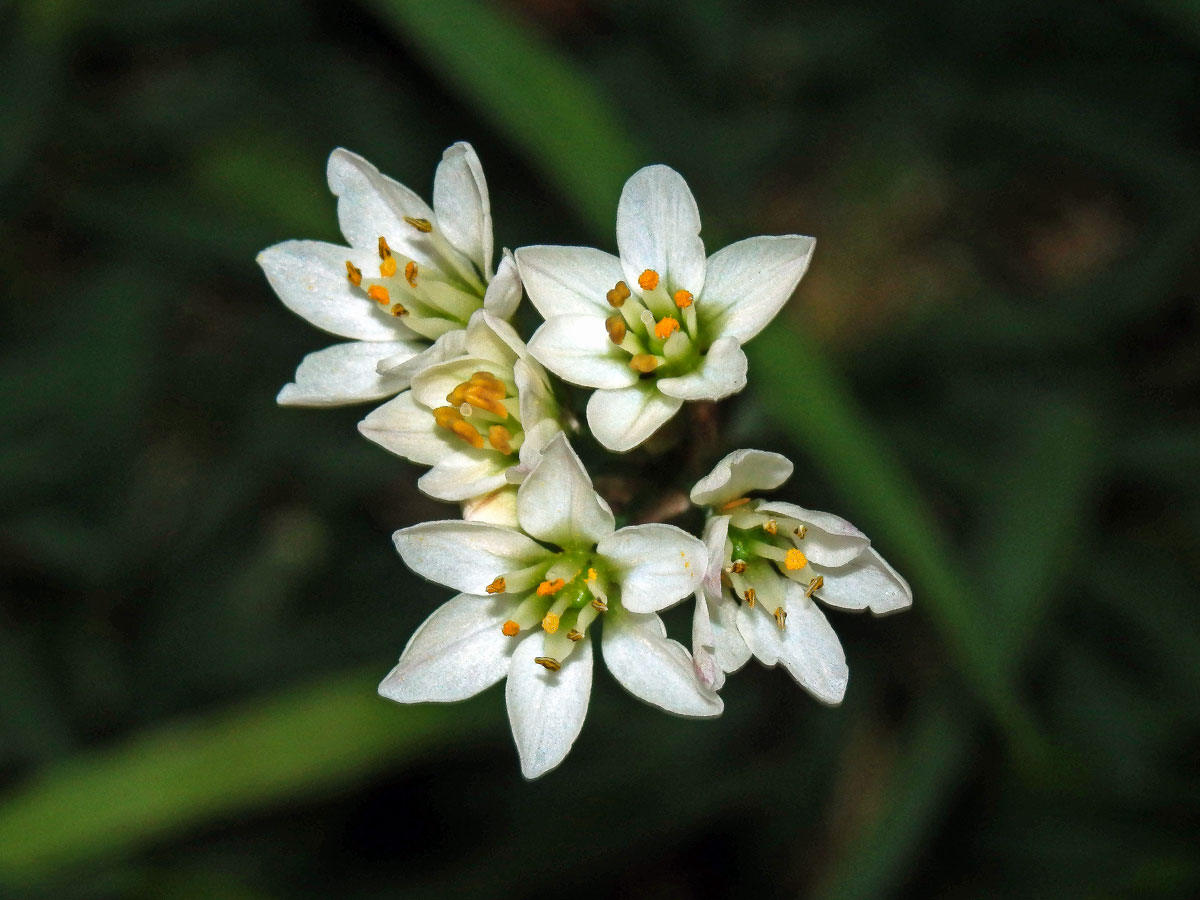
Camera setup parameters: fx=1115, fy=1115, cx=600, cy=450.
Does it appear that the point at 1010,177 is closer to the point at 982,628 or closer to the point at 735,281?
the point at 982,628

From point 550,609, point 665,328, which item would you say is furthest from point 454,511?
point 665,328

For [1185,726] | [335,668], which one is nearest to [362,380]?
[335,668]

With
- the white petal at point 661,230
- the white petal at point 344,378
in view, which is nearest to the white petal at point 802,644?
the white petal at point 661,230

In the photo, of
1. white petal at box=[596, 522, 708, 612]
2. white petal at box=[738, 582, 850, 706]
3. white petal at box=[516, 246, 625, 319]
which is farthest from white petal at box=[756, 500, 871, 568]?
white petal at box=[516, 246, 625, 319]

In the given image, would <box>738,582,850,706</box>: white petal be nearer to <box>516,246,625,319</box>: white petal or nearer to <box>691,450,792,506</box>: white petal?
<box>691,450,792,506</box>: white petal

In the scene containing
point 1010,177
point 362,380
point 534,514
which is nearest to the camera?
point 534,514

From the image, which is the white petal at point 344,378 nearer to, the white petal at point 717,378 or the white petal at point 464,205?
the white petal at point 464,205

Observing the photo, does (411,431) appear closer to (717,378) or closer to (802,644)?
(717,378)
